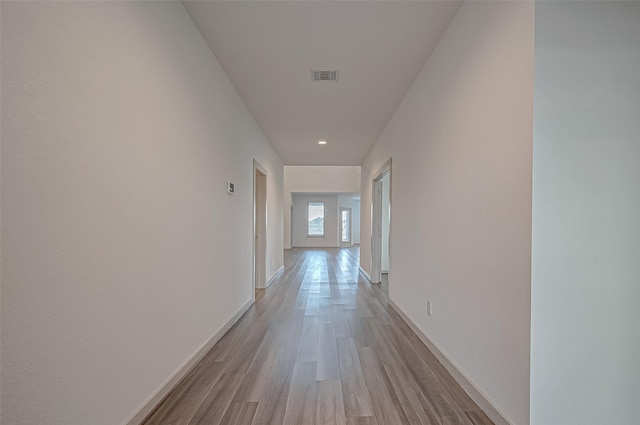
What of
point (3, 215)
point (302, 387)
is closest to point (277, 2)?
point (3, 215)

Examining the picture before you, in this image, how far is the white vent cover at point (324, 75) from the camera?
3.08 m

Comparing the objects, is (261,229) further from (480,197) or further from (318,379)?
(480,197)

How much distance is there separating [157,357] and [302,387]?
951mm

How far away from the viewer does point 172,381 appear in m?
2.06

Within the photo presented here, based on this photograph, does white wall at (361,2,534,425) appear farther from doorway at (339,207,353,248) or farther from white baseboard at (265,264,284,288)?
doorway at (339,207,353,248)

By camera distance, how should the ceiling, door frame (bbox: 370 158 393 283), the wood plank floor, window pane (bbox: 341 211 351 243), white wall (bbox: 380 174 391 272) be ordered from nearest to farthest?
the wood plank floor
the ceiling
door frame (bbox: 370 158 393 283)
white wall (bbox: 380 174 391 272)
window pane (bbox: 341 211 351 243)

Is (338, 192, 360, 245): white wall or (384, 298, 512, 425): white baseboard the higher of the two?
(338, 192, 360, 245): white wall

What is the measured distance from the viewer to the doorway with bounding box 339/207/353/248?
1513 centimetres

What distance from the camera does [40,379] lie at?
1098 millimetres

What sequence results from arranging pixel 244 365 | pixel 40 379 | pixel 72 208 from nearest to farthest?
pixel 40 379 → pixel 72 208 → pixel 244 365

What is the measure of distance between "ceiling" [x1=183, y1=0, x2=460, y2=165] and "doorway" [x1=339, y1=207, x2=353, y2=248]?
1083cm

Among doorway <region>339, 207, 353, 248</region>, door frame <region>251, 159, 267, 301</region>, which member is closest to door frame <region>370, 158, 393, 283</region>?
door frame <region>251, 159, 267, 301</region>

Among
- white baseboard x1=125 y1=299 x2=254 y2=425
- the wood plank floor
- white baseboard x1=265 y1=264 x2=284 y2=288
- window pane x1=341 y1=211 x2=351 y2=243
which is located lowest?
white baseboard x1=265 y1=264 x2=284 y2=288

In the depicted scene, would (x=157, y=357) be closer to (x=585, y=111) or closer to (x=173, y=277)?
(x=173, y=277)
